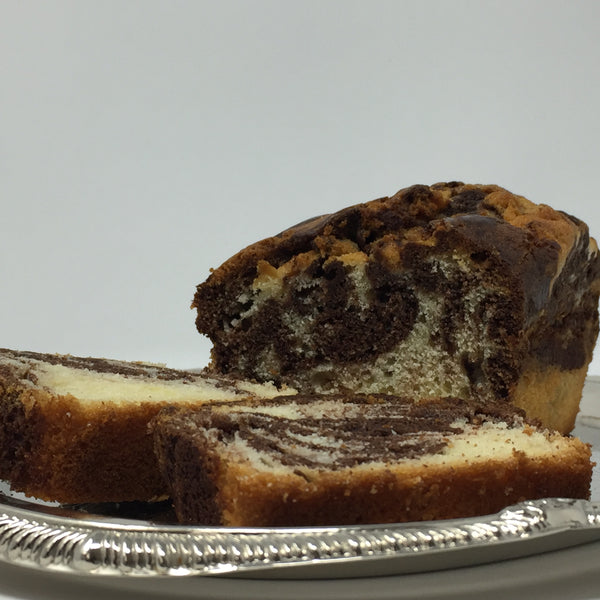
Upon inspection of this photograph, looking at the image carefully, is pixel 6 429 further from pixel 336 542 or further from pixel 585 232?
pixel 585 232

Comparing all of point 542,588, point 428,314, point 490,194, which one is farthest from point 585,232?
point 542,588

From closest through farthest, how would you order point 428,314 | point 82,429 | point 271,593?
point 271,593, point 82,429, point 428,314

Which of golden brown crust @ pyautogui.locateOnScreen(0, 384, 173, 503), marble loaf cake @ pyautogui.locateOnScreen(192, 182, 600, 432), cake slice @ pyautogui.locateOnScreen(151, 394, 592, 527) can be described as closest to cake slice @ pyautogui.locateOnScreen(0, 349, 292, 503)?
golden brown crust @ pyautogui.locateOnScreen(0, 384, 173, 503)

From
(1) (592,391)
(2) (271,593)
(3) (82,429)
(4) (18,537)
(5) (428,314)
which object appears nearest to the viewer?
(2) (271,593)

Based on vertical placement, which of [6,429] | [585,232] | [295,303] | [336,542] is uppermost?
[585,232]

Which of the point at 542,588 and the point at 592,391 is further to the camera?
the point at 592,391

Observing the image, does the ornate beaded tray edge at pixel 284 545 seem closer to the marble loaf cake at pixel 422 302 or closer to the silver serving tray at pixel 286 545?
the silver serving tray at pixel 286 545

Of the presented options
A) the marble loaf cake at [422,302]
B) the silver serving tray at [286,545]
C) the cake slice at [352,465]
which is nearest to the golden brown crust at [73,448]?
the cake slice at [352,465]
